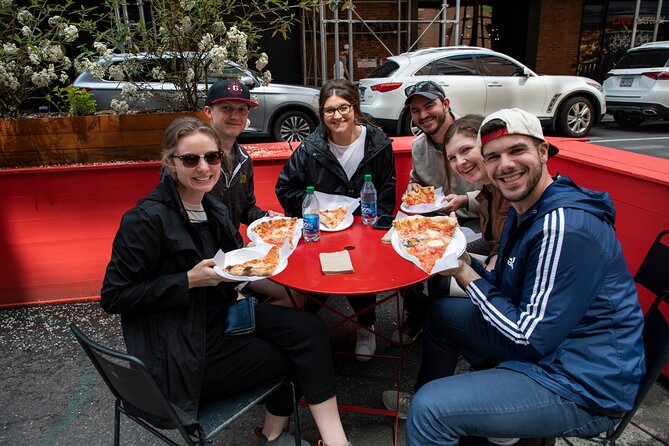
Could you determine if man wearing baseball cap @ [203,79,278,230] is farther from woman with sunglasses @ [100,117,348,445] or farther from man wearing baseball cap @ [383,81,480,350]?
man wearing baseball cap @ [383,81,480,350]

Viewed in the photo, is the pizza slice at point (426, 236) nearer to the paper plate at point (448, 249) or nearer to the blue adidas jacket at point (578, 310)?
the paper plate at point (448, 249)

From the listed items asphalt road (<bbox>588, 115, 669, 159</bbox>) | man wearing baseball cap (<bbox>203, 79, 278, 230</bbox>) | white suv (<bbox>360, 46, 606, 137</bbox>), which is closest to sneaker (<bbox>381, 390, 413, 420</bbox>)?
man wearing baseball cap (<bbox>203, 79, 278, 230</bbox>)

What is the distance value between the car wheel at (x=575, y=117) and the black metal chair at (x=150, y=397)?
9370 millimetres

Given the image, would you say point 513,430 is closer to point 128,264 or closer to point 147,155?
point 128,264

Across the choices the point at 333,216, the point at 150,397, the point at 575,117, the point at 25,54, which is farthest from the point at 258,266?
the point at 575,117

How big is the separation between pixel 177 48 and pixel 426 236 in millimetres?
2681

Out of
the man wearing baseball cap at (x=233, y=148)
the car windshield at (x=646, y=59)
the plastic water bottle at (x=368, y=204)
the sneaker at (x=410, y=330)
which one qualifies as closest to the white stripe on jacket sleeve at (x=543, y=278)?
the plastic water bottle at (x=368, y=204)

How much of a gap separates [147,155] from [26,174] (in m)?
0.86

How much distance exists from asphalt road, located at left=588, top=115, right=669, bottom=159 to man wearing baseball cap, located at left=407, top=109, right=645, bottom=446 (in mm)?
7844

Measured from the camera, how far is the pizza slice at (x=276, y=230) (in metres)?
2.56

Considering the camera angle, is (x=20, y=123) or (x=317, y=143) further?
(x=20, y=123)

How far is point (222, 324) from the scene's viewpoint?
6.79ft

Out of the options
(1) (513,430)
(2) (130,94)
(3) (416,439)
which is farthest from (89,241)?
(1) (513,430)

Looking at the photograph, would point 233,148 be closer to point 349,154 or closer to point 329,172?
point 329,172
